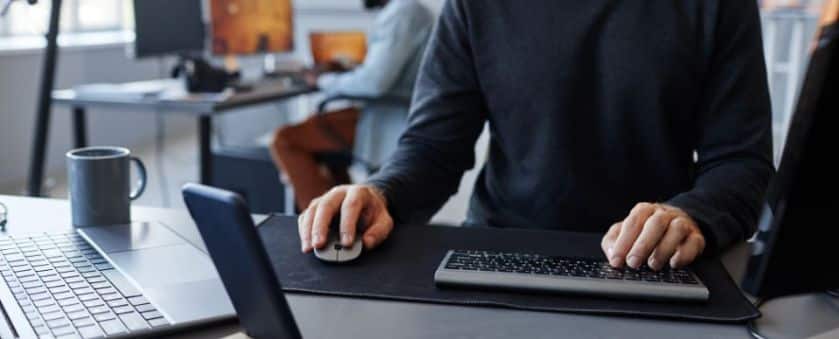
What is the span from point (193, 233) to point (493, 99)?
0.54m

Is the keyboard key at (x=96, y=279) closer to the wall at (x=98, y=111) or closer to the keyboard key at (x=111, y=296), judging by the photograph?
the keyboard key at (x=111, y=296)

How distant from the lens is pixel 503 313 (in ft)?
2.82

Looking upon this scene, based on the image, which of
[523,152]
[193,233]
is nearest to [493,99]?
[523,152]

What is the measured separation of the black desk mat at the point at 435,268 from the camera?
867 millimetres

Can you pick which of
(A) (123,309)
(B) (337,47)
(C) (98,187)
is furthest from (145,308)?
(B) (337,47)

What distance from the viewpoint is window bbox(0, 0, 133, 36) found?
Answer: 16.0ft

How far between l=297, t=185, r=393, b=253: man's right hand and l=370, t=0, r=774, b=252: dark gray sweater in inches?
5.9

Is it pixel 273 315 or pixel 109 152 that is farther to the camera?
pixel 109 152

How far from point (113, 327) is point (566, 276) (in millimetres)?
442

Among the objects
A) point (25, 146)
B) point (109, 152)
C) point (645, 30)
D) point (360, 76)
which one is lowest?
point (25, 146)

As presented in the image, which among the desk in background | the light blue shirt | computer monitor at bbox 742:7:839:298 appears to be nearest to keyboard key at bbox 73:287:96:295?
computer monitor at bbox 742:7:839:298

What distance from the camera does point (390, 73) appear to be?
3.33m

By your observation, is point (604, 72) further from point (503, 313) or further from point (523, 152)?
point (503, 313)

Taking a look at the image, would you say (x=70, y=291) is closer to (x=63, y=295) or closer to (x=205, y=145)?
(x=63, y=295)
